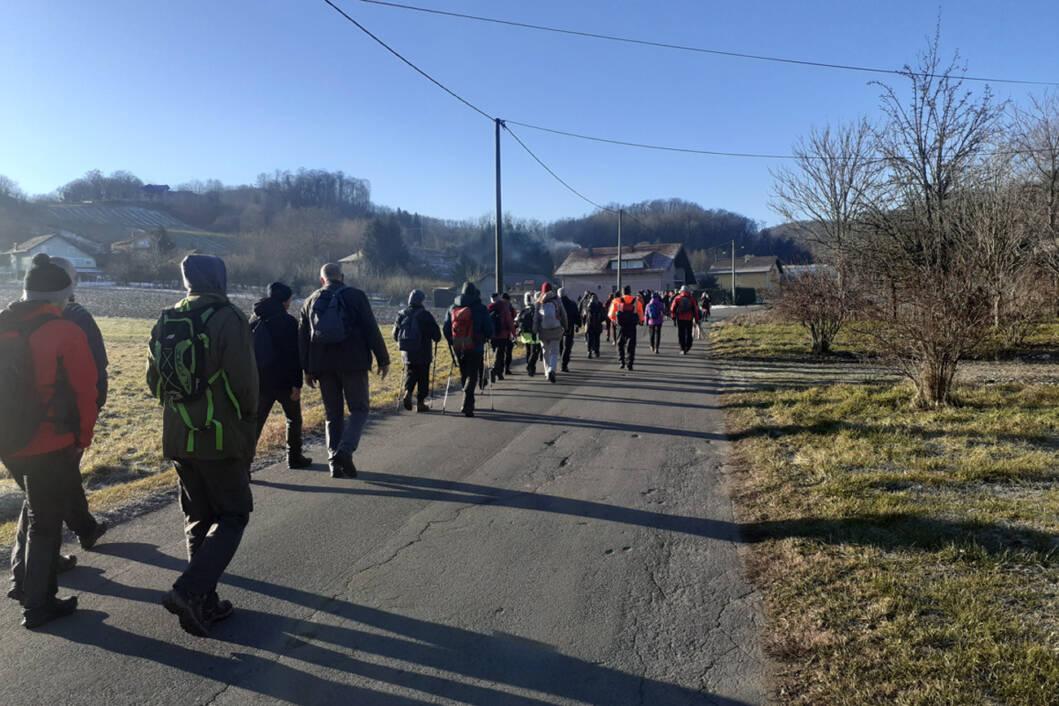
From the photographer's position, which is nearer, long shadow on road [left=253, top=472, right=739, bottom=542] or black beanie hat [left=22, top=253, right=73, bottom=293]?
black beanie hat [left=22, top=253, right=73, bottom=293]

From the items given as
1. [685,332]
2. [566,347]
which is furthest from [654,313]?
[566,347]

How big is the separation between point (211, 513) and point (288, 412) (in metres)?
2.91

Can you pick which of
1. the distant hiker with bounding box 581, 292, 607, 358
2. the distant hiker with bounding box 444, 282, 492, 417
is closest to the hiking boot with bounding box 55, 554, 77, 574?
the distant hiker with bounding box 444, 282, 492, 417

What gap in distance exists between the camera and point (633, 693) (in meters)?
2.95

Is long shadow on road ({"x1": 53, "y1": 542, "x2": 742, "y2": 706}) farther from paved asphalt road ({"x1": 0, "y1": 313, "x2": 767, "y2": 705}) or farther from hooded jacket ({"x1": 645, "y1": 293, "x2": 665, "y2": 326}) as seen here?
hooded jacket ({"x1": 645, "y1": 293, "x2": 665, "y2": 326})

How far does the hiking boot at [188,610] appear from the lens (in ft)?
10.8

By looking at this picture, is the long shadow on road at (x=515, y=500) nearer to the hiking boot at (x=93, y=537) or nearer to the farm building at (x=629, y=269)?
the hiking boot at (x=93, y=537)

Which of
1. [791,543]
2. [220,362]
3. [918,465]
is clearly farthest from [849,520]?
[220,362]

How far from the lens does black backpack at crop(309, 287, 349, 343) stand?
233 inches

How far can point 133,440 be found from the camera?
813cm

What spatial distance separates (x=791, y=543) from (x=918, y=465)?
2.36m

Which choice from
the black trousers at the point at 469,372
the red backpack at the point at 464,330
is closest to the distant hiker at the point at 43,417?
the red backpack at the point at 464,330

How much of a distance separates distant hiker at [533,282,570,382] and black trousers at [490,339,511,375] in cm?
69

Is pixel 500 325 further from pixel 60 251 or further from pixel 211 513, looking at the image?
pixel 60 251
